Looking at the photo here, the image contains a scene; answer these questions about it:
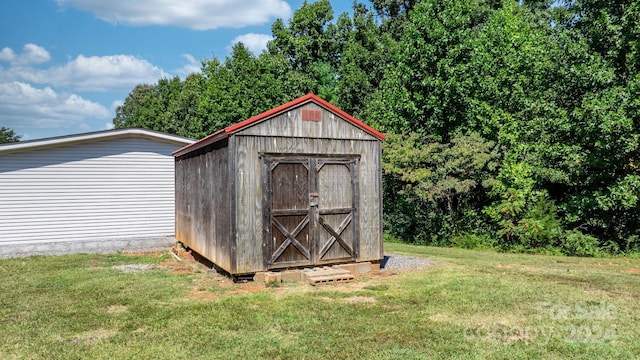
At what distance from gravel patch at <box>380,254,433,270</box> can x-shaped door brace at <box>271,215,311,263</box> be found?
2160 mm

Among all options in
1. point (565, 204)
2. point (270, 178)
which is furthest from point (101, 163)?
point (565, 204)

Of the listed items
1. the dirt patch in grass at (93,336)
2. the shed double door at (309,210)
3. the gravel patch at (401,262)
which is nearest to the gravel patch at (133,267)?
the shed double door at (309,210)

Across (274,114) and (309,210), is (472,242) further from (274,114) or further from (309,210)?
(274,114)

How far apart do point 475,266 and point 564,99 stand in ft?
26.0

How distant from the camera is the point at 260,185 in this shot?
843 cm

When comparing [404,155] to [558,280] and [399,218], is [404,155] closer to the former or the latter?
[399,218]

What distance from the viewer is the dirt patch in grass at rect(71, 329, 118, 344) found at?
17.9 feet

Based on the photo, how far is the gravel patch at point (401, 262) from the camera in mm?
10188

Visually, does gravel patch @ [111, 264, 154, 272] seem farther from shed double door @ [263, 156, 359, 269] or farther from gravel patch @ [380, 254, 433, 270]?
gravel patch @ [380, 254, 433, 270]

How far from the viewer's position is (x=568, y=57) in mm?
14727

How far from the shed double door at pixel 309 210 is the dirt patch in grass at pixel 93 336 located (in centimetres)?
314

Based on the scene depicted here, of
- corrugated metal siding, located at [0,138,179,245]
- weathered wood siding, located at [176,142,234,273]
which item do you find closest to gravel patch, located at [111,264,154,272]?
weathered wood siding, located at [176,142,234,273]

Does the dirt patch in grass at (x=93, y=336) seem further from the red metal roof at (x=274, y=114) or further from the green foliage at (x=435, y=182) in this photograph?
the green foliage at (x=435, y=182)

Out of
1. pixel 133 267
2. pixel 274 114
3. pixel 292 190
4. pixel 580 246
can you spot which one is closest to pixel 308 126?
pixel 274 114
